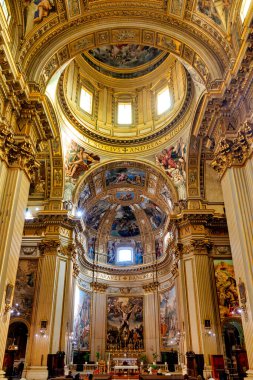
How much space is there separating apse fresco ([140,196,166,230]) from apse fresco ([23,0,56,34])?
17.9 meters

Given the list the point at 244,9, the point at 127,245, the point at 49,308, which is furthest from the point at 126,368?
the point at 244,9

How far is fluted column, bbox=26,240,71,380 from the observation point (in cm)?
1684

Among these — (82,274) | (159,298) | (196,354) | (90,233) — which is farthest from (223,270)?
(90,233)

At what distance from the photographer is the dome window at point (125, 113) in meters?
25.4

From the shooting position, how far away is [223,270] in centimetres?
1877

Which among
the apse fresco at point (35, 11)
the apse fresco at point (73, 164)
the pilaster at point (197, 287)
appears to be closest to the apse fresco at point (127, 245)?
the apse fresco at point (73, 164)

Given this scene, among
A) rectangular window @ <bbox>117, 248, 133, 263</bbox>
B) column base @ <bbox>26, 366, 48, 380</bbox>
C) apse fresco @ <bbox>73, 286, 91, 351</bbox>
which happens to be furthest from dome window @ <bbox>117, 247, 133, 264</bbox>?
column base @ <bbox>26, 366, 48, 380</bbox>

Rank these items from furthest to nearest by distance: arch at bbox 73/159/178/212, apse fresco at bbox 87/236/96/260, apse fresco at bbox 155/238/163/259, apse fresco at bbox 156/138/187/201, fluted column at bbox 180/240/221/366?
apse fresco at bbox 87/236/96/260 < apse fresco at bbox 155/238/163/259 < arch at bbox 73/159/178/212 < apse fresco at bbox 156/138/187/201 < fluted column at bbox 180/240/221/366

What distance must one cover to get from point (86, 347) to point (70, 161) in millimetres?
15183

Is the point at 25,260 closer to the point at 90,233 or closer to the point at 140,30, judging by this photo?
the point at 90,233

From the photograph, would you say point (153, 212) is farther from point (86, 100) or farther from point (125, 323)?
point (86, 100)

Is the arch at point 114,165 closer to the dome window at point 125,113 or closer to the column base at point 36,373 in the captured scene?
the dome window at point 125,113

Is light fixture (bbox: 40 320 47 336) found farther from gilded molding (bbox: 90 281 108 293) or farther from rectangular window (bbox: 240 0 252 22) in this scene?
rectangular window (bbox: 240 0 252 22)

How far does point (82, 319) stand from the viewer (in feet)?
87.1
